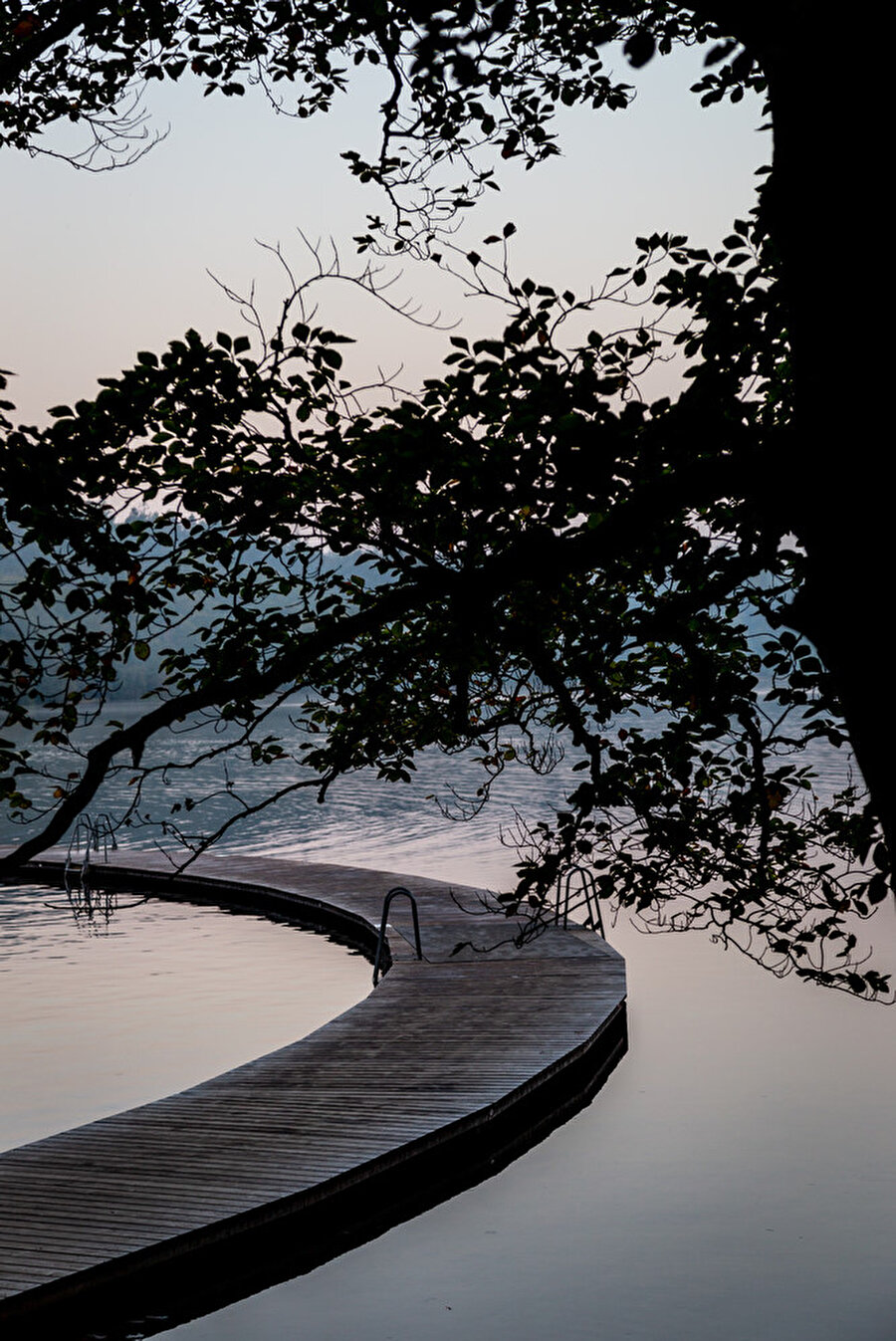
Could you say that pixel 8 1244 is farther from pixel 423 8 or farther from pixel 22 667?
pixel 423 8

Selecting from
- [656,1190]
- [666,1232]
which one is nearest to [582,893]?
[656,1190]

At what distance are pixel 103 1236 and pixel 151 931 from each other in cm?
1341

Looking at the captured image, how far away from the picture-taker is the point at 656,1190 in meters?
10.5

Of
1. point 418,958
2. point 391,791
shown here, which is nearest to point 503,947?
point 418,958

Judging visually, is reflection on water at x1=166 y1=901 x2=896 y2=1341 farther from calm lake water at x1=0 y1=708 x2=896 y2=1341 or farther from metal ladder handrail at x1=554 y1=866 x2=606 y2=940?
metal ladder handrail at x1=554 y1=866 x2=606 y2=940

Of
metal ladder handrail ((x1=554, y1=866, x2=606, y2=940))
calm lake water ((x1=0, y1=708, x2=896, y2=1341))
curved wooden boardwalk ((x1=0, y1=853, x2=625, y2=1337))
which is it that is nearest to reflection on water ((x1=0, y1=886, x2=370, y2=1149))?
calm lake water ((x1=0, y1=708, x2=896, y2=1341))

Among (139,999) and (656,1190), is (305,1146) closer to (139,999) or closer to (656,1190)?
(656,1190)

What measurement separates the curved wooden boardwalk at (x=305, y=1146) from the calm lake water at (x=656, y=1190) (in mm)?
241

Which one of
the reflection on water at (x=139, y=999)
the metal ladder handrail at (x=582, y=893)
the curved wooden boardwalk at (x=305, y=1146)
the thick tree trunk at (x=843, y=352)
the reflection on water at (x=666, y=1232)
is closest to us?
the thick tree trunk at (x=843, y=352)

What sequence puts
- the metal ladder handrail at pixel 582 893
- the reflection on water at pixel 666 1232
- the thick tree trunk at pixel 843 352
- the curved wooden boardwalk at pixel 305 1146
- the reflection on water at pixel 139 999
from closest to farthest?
the thick tree trunk at pixel 843 352
the metal ladder handrail at pixel 582 893
the curved wooden boardwalk at pixel 305 1146
the reflection on water at pixel 666 1232
the reflection on water at pixel 139 999

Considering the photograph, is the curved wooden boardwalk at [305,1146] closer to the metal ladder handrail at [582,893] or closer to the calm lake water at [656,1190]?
the calm lake water at [656,1190]

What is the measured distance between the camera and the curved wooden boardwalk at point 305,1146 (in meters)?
7.09

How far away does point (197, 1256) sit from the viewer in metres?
7.26

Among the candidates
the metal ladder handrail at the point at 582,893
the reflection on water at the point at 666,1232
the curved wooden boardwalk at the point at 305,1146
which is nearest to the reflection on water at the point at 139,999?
the curved wooden boardwalk at the point at 305,1146
